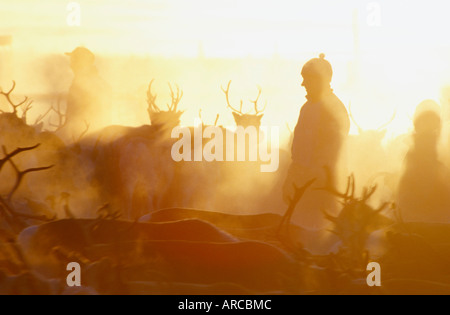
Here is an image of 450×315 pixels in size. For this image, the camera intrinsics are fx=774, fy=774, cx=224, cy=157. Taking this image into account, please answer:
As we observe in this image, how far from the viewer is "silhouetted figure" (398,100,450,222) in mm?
9055

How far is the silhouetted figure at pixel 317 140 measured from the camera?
8938mm

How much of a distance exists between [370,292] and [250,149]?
8.89ft

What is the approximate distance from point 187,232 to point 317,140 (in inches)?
75.2

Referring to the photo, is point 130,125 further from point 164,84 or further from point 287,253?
point 287,253

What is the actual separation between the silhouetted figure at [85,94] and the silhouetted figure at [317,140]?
296 cm

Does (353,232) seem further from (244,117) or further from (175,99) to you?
(175,99)

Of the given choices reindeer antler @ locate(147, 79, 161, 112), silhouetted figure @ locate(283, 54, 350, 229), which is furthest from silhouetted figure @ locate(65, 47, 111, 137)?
silhouetted figure @ locate(283, 54, 350, 229)

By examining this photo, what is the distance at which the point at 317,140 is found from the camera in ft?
29.4

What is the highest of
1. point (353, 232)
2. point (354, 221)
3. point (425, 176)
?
point (425, 176)

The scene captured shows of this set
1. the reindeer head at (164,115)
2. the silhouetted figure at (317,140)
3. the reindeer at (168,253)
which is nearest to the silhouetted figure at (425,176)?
the silhouetted figure at (317,140)

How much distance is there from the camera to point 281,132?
10117mm

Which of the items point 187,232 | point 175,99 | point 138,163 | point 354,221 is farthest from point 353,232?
point 175,99

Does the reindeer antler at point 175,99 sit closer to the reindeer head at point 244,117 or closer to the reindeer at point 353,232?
the reindeer head at point 244,117

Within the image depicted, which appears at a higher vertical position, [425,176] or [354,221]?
[425,176]
